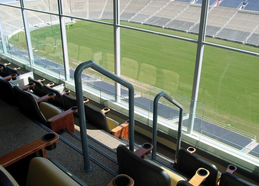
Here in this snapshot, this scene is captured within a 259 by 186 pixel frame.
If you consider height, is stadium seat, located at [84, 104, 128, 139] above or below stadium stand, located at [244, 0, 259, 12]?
below

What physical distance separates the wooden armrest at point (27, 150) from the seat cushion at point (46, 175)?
193 mm

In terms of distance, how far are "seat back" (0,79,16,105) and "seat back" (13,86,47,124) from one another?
0.14m

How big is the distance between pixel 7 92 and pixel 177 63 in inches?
156

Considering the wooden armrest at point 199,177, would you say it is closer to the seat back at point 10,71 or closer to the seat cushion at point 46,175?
the seat cushion at point 46,175

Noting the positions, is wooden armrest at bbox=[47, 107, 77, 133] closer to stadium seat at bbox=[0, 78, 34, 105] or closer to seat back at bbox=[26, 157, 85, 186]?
stadium seat at bbox=[0, 78, 34, 105]

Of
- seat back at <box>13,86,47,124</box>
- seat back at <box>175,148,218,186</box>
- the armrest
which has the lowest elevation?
the armrest

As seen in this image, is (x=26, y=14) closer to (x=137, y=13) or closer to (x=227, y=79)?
(x=137, y=13)

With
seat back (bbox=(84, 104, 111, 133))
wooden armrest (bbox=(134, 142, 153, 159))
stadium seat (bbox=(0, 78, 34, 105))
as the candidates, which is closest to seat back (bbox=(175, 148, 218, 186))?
wooden armrest (bbox=(134, 142, 153, 159))

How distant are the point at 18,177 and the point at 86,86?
15.5 feet

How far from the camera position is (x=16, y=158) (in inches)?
80.1

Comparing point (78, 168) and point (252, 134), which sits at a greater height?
point (78, 168)

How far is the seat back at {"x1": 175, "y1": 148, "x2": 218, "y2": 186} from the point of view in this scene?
10.4 feet

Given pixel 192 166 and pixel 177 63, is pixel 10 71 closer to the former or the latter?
pixel 177 63

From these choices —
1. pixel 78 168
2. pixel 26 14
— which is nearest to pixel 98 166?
pixel 78 168
